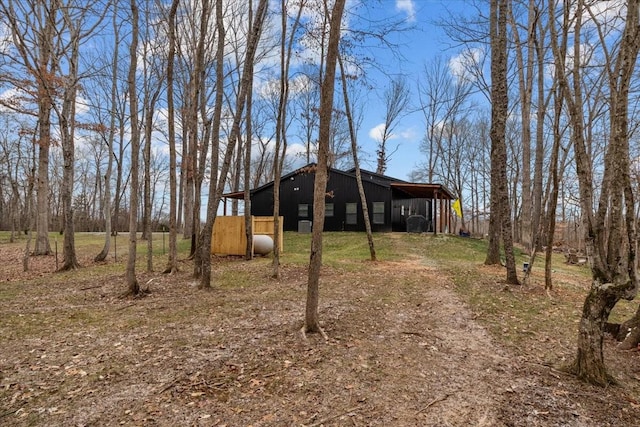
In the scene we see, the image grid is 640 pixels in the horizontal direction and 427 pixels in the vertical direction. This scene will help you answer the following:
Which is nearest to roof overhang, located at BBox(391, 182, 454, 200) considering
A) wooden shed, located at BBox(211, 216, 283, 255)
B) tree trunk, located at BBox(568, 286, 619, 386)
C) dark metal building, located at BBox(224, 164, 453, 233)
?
dark metal building, located at BBox(224, 164, 453, 233)

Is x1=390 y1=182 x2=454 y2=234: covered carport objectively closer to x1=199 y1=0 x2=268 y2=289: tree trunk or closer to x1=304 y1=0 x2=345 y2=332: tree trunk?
x1=199 y1=0 x2=268 y2=289: tree trunk

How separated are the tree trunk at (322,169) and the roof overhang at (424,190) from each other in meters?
15.0

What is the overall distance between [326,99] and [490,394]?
11.8ft

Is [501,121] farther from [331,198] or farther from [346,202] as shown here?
[331,198]

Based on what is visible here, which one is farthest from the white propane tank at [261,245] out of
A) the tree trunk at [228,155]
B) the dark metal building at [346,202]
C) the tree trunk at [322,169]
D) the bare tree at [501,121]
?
the tree trunk at [322,169]

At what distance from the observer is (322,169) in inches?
170

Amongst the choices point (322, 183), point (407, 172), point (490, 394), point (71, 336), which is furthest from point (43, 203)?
point (407, 172)

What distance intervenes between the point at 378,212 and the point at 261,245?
32.0 ft

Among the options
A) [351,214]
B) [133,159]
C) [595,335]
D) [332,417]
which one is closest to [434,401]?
[332,417]

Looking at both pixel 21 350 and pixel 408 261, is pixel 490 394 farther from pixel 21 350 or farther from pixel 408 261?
pixel 408 261

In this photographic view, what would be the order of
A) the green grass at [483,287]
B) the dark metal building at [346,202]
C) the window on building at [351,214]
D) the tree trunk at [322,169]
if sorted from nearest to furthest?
1. the tree trunk at [322,169]
2. the green grass at [483,287]
3. the dark metal building at [346,202]
4. the window on building at [351,214]

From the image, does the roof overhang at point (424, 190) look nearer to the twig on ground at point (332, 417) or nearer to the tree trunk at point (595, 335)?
the tree trunk at point (595, 335)

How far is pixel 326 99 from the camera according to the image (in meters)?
4.40

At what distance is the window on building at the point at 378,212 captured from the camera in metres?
20.1
